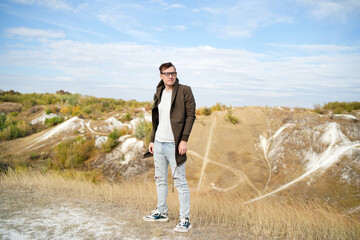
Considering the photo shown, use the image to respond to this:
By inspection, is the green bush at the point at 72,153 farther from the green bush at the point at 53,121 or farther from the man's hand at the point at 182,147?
the man's hand at the point at 182,147

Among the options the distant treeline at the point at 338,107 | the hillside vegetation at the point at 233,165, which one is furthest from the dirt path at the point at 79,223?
the distant treeline at the point at 338,107

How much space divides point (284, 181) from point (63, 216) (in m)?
7.20

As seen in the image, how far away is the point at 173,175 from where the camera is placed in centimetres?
431

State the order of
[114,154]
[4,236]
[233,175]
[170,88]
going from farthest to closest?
[114,154] < [233,175] < [170,88] < [4,236]

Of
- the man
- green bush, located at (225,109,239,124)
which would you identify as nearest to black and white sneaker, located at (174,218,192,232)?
the man

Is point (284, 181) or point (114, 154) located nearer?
point (284, 181)

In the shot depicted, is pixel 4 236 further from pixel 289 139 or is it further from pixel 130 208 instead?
pixel 289 139

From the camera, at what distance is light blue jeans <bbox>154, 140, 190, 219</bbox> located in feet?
14.1

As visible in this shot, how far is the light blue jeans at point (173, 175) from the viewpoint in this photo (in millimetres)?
4293

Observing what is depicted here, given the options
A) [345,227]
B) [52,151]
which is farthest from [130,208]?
[52,151]

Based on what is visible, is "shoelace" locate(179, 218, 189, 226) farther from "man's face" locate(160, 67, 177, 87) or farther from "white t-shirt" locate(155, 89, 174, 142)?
"man's face" locate(160, 67, 177, 87)

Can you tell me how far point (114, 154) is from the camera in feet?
40.4

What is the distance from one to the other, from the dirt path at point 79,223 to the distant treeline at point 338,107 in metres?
9.32

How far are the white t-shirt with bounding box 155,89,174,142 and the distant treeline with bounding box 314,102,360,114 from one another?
9.55 m
